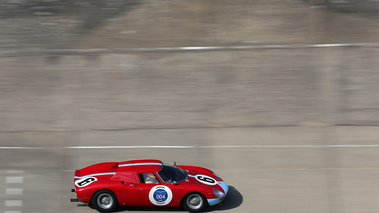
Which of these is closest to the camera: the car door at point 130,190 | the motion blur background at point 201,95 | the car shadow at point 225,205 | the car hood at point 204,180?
A: the car door at point 130,190

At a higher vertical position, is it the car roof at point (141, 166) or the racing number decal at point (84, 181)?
the car roof at point (141, 166)

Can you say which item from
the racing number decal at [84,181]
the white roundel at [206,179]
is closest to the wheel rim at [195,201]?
the white roundel at [206,179]

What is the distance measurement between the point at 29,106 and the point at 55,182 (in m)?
3.67

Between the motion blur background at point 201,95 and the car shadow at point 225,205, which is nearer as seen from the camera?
the car shadow at point 225,205

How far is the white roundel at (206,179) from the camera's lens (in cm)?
1029

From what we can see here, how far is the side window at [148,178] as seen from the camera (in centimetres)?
1003

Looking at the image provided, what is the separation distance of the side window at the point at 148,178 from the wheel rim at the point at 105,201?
0.84 m

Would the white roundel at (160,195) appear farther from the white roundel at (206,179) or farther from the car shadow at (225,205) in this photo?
the white roundel at (206,179)

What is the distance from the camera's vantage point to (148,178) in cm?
1008

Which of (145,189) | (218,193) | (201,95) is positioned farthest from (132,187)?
(201,95)

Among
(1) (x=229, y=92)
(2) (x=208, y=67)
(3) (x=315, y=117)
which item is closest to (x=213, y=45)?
(2) (x=208, y=67)

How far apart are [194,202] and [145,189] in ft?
3.81

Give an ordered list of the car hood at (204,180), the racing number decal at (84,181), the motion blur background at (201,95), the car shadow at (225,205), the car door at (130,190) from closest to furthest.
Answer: the car door at (130,190)
the racing number decal at (84,181)
the car hood at (204,180)
the car shadow at (225,205)
the motion blur background at (201,95)

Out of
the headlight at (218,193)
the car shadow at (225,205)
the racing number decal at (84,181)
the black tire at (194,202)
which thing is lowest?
the car shadow at (225,205)
